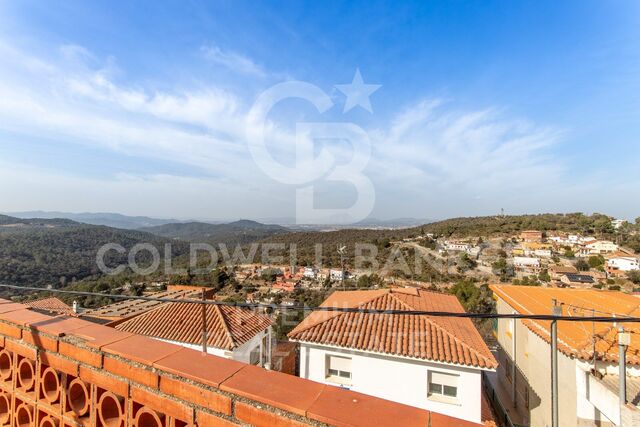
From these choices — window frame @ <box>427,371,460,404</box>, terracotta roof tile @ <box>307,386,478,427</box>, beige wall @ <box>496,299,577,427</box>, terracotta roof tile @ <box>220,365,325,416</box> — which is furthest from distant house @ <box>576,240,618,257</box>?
terracotta roof tile @ <box>220,365,325,416</box>

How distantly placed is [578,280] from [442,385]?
22.6 metres

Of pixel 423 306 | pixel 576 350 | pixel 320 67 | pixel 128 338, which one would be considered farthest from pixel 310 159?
pixel 128 338

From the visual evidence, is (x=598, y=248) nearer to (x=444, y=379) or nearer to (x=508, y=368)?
(x=508, y=368)

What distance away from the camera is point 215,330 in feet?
28.8

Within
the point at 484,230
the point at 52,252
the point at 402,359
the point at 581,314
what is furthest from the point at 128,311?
the point at 484,230

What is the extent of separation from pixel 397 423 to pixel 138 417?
2.79 feet

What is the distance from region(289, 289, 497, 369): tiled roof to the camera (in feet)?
20.6

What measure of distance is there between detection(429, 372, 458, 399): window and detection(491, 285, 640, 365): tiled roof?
2161mm

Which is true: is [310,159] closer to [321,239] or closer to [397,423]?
[397,423]

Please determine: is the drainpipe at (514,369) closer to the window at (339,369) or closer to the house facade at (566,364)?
the house facade at (566,364)

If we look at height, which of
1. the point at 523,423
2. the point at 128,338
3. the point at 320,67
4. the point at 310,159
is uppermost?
the point at 320,67

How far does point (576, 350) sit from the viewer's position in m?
5.05

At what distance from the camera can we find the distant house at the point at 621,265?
23.5m

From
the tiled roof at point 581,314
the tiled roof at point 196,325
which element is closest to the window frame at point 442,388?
the tiled roof at point 581,314
